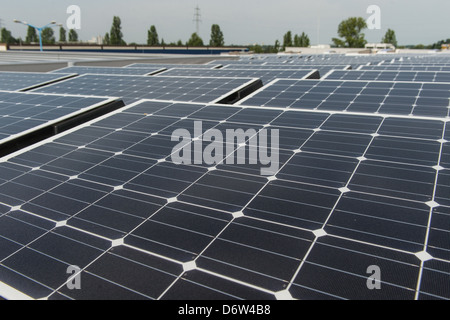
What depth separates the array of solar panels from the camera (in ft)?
15.2

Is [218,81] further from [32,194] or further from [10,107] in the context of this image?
[32,194]

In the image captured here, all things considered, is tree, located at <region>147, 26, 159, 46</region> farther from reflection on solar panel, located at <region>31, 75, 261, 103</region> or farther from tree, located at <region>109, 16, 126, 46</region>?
reflection on solar panel, located at <region>31, 75, 261, 103</region>

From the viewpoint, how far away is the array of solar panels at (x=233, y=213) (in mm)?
4625

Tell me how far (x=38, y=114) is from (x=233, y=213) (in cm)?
1026

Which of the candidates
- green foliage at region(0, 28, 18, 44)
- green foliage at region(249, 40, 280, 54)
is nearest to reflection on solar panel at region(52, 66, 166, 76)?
green foliage at region(249, 40, 280, 54)

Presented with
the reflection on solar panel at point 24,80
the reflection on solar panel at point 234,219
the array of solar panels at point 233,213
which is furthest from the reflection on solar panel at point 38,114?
the reflection on solar panel at point 24,80

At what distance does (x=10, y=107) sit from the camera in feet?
47.4

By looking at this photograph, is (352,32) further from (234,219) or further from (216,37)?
(234,219)

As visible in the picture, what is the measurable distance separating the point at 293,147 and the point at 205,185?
261cm

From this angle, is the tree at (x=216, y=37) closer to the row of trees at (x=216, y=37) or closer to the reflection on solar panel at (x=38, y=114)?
the row of trees at (x=216, y=37)

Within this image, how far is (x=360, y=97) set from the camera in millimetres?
14164

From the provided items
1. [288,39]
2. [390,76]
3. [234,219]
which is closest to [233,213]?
[234,219]
